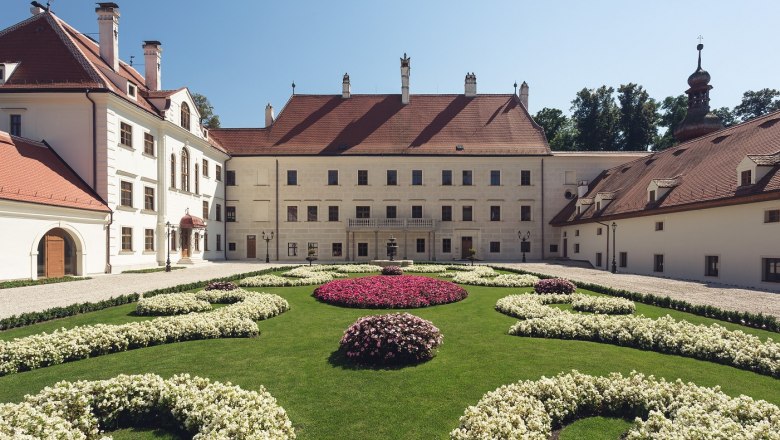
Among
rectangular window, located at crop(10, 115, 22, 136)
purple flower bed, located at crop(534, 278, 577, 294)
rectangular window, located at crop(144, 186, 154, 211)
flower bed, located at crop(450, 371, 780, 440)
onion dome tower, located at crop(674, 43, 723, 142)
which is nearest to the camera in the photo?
flower bed, located at crop(450, 371, 780, 440)

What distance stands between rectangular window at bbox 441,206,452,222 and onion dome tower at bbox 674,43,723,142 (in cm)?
2300

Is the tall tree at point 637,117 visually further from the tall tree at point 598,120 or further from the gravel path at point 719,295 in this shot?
the gravel path at point 719,295

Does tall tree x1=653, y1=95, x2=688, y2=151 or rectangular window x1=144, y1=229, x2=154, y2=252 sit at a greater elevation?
tall tree x1=653, y1=95, x2=688, y2=151

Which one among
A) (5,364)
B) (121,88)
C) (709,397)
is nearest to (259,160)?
(121,88)

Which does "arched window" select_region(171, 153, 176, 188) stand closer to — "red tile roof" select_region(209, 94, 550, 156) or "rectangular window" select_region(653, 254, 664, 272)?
"red tile roof" select_region(209, 94, 550, 156)

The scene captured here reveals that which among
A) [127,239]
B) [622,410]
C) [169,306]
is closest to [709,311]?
[622,410]

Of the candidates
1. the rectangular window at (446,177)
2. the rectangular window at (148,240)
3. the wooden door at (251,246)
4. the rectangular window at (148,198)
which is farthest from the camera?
the rectangular window at (446,177)

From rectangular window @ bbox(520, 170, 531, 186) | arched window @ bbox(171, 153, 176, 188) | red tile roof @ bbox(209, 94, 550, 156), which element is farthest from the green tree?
rectangular window @ bbox(520, 170, 531, 186)

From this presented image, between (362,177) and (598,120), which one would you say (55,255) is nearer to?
(362,177)

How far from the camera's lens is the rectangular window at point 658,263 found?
2573 cm

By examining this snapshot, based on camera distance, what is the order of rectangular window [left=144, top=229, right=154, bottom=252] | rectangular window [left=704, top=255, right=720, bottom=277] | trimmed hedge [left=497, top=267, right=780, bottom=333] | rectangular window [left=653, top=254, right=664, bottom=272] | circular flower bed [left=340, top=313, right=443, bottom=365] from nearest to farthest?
circular flower bed [left=340, top=313, right=443, bottom=365]
trimmed hedge [left=497, top=267, right=780, bottom=333]
rectangular window [left=704, top=255, right=720, bottom=277]
rectangular window [left=653, top=254, right=664, bottom=272]
rectangular window [left=144, top=229, right=154, bottom=252]

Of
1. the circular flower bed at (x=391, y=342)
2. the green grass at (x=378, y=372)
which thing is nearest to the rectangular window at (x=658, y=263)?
the green grass at (x=378, y=372)

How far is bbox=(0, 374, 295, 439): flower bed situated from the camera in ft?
15.0

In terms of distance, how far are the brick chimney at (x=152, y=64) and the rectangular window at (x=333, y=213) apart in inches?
717
